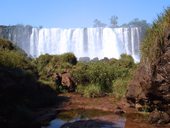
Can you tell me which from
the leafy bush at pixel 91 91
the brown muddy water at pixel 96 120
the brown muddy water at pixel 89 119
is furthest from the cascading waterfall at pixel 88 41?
the brown muddy water at pixel 96 120

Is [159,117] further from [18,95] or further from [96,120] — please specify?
[18,95]

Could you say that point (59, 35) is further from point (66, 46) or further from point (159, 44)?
point (159, 44)

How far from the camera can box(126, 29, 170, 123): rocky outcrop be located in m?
13.3

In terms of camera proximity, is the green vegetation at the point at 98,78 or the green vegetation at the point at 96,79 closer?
the green vegetation at the point at 96,79

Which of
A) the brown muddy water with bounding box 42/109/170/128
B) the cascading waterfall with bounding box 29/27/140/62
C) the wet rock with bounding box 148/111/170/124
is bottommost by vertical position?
the brown muddy water with bounding box 42/109/170/128

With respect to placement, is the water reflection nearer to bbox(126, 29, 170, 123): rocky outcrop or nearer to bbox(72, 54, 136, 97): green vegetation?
bbox(126, 29, 170, 123): rocky outcrop

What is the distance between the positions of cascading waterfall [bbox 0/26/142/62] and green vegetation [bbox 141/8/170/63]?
43600 mm

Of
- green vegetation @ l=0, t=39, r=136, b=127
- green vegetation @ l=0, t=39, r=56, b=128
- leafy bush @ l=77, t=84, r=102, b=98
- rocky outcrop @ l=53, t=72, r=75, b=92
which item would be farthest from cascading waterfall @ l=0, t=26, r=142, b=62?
green vegetation @ l=0, t=39, r=56, b=128

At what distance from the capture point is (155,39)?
1402 centimetres

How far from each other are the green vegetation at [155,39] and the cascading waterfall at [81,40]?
43600 mm

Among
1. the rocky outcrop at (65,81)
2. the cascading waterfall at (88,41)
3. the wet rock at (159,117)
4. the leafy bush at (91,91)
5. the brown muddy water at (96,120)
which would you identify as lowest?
the brown muddy water at (96,120)

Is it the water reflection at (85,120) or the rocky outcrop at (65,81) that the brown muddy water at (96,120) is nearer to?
the water reflection at (85,120)

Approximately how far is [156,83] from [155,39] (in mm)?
1602

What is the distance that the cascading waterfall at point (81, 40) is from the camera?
193 feet
